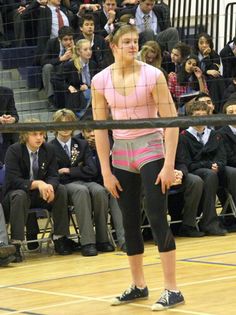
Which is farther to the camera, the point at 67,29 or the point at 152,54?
the point at 67,29

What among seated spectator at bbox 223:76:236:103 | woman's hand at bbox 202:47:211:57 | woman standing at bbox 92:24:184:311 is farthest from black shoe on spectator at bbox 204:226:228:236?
woman standing at bbox 92:24:184:311

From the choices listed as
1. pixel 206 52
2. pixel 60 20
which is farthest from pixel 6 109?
pixel 206 52

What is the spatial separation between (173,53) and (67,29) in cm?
146

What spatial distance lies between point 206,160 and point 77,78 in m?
2.05

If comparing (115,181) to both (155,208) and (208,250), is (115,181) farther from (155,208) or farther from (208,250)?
(208,250)

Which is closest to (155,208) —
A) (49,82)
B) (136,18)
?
(49,82)

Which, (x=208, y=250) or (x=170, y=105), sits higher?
(x=170, y=105)

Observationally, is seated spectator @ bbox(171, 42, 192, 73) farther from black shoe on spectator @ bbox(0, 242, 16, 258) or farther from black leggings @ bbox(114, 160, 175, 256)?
black leggings @ bbox(114, 160, 175, 256)

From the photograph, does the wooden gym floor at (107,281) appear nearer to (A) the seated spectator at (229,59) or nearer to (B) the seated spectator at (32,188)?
(B) the seated spectator at (32,188)

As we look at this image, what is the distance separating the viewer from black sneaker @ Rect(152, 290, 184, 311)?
6938mm

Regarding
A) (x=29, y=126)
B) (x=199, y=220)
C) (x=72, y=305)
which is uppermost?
(x=29, y=126)

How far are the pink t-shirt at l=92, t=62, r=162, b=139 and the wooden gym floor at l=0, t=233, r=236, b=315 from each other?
126cm

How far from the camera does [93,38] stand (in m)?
13.4

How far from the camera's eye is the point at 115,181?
7.04 metres
